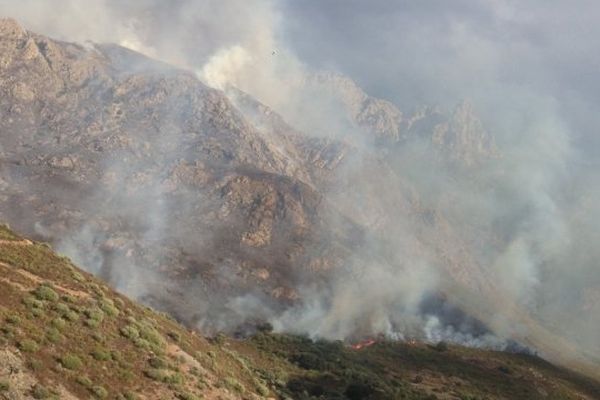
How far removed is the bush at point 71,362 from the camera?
3189cm

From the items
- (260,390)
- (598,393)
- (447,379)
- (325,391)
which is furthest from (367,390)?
(598,393)

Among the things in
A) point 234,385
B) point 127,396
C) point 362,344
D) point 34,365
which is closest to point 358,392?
point 234,385

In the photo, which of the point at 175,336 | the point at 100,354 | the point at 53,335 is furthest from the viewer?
the point at 175,336

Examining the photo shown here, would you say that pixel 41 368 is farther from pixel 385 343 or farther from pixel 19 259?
pixel 385 343

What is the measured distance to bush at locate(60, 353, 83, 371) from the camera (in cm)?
3189

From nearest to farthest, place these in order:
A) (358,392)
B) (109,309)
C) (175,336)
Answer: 1. (109,309)
2. (175,336)
3. (358,392)

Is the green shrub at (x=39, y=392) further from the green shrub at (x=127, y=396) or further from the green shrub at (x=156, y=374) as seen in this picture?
the green shrub at (x=156, y=374)

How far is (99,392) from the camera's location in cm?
3098

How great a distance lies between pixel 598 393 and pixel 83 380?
16706cm

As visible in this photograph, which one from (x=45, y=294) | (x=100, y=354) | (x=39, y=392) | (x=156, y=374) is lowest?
(x=39, y=392)

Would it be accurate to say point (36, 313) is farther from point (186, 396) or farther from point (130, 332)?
point (186, 396)

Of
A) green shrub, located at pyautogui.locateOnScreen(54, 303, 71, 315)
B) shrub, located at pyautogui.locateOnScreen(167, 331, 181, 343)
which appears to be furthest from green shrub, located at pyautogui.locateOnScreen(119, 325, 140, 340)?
shrub, located at pyautogui.locateOnScreen(167, 331, 181, 343)

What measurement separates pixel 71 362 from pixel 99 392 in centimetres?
243

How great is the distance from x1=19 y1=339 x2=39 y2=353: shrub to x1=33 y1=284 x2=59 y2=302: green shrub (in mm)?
7319
